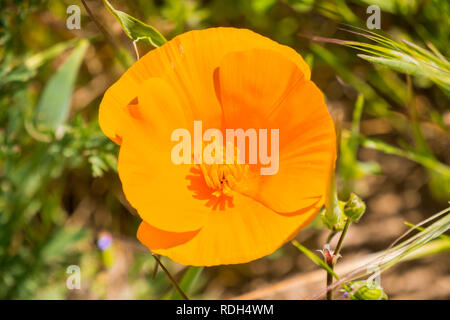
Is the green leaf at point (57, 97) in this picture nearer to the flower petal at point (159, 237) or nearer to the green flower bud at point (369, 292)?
the flower petal at point (159, 237)

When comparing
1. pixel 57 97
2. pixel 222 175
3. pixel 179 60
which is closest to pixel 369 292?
pixel 222 175

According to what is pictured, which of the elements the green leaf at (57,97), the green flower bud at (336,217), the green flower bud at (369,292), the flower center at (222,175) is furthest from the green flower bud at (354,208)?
the green leaf at (57,97)

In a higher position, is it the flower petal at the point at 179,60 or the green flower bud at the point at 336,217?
the flower petal at the point at 179,60

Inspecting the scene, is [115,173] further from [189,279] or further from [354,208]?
[354,208]

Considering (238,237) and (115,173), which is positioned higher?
(115,173)

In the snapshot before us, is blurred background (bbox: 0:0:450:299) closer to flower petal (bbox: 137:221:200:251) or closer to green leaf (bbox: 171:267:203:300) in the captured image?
green leaf (bbox: 171:267:203:300)

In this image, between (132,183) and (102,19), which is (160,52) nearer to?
(132,183)

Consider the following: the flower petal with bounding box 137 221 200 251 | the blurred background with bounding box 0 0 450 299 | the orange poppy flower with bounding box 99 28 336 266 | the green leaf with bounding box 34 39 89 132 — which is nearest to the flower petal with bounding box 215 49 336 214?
the orange poppy flower with bounding box 99 28 336 266
